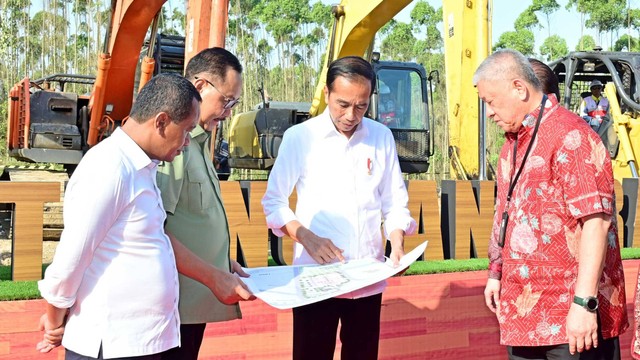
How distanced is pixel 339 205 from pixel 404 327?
6.00ft

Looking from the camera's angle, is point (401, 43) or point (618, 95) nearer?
point (618, 95)

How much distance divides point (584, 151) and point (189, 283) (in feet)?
4.40

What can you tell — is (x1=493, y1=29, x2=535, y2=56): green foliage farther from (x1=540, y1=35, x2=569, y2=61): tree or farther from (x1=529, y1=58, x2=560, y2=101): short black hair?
(x1=529, y1=58, x2=560, y2=101): short black hair

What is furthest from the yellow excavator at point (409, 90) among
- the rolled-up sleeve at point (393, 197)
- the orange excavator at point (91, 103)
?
the rolled-up sleeve at point (393, 197)

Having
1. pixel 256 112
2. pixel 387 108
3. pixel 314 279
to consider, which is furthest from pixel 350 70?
pixel 256 112

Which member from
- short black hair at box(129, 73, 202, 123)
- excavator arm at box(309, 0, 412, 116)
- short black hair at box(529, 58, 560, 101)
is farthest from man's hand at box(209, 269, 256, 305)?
excavator arm at box(309, 0, 412, 116)

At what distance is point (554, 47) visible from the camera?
35.2 m

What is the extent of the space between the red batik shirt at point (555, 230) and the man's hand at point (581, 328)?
0.07 meters

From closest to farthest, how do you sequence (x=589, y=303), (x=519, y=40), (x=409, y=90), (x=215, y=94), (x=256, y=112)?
(x=589, y=303), (x=215, y=94), (x=409, y=90), (x=256, y=112), (x=519, y=40)

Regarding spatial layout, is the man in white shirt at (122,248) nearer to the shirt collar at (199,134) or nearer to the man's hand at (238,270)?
the shirt collar at (199,134)

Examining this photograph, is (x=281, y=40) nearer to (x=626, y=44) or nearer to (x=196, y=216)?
(x=626, y=44)

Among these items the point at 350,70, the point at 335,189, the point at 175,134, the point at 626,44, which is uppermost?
the point at 626,44

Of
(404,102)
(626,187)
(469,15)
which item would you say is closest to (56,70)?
(404,102)

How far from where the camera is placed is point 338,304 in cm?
284
